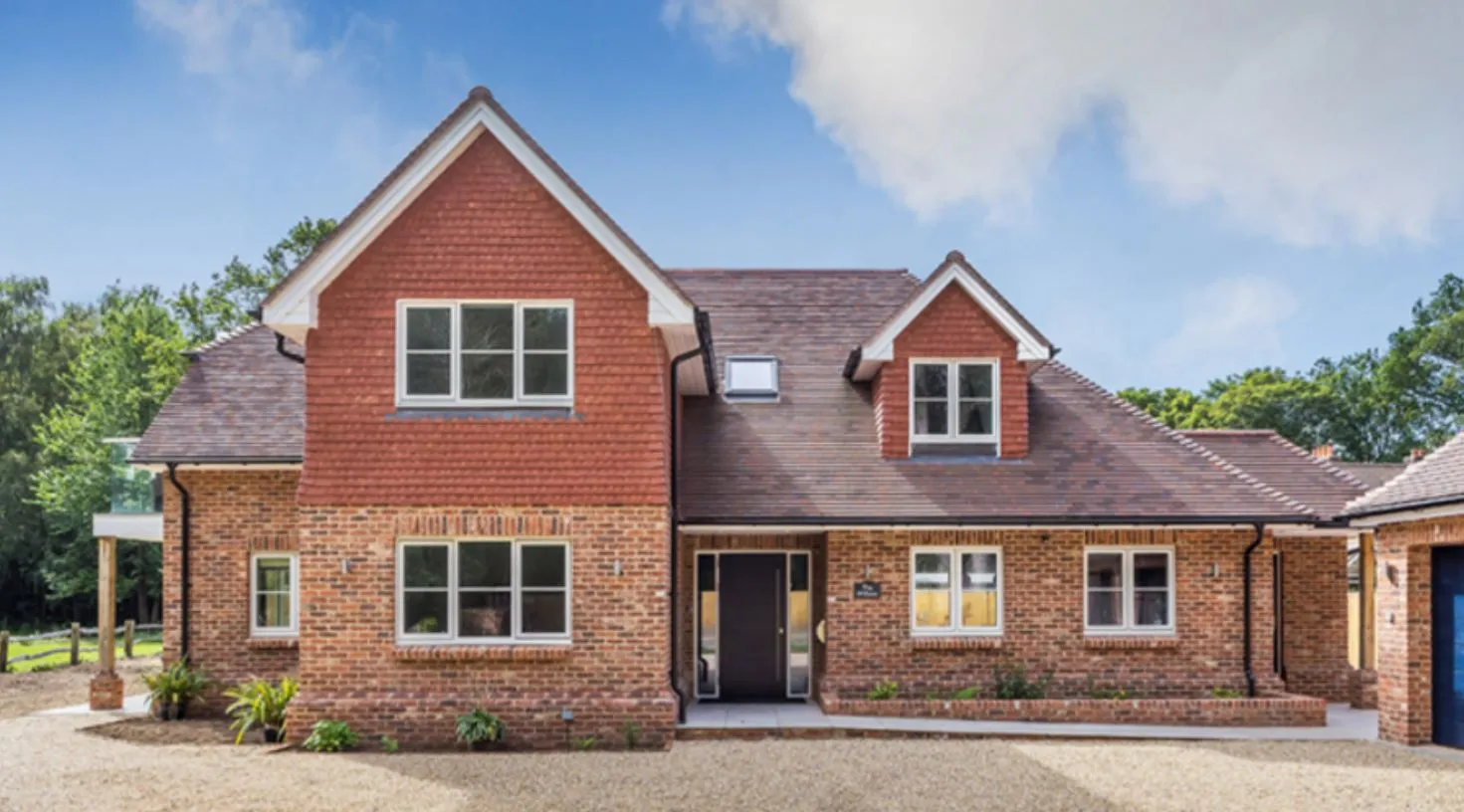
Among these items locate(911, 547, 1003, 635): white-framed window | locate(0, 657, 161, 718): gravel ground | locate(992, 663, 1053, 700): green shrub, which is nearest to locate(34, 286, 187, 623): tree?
locate(0, 657, 161, 718): gravel ground

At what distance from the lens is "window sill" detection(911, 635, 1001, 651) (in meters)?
16.3

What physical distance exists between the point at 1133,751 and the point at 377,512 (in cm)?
884

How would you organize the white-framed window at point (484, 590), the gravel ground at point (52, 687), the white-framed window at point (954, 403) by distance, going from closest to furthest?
1. the white-framed window at point (484, 590)
2. the white-framed window at point (954, 403)
3. the gravel ground at point (52, 687)

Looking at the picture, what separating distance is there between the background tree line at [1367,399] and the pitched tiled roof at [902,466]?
41860 millimetres

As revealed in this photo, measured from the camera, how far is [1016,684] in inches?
635

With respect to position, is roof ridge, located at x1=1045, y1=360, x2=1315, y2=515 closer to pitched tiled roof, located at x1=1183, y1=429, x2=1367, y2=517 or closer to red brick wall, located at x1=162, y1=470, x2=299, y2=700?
pitched tiled roof, located at x1=1183, y1=429, x2=1367, y2=517

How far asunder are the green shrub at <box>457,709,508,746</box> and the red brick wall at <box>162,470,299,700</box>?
4427 millimetres

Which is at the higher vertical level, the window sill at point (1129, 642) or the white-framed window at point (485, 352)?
the white-framed window at point (485, 352)

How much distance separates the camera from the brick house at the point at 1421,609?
13.9 metres

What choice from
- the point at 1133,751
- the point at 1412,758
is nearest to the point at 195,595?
the point at 1133,751

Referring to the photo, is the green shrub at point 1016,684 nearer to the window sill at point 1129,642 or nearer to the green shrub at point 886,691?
the window sill at point 1129,642

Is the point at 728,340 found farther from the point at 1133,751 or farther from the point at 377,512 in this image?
the point at 1133,751

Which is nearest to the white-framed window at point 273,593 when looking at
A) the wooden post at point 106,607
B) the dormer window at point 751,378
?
the wooden post at point 106,607

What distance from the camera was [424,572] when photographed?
14148mm
